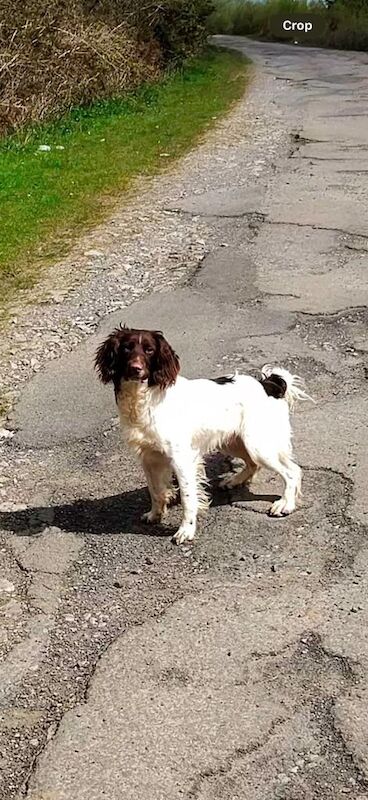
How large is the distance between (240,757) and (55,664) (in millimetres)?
800

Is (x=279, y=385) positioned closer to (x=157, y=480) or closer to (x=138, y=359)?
(x=157, y=480)

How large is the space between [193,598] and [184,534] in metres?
0.46

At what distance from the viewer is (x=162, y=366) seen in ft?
13.5

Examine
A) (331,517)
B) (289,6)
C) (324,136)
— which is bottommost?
(289,6)

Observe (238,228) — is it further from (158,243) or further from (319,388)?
(319,388)

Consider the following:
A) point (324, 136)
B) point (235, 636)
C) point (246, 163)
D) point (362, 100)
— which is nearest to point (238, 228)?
point (246, 163)

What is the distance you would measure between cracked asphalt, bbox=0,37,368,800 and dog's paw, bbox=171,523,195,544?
44 mm

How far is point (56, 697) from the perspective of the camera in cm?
338

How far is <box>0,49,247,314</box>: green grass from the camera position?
874 centimetres

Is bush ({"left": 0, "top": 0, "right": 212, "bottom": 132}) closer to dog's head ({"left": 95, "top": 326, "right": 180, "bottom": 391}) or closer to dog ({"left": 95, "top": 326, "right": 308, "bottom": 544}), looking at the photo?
dog ({"left": 95, "top": 326, "right": 308, "bottom": 544})

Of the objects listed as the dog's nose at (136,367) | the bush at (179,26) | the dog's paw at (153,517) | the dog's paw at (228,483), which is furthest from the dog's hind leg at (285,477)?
the bush at (179,26)

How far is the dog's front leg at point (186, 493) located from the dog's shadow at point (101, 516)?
11 centimetres

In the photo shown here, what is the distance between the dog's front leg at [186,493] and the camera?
4.29 m

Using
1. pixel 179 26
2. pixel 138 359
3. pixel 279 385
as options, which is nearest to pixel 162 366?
pixel 138 359
